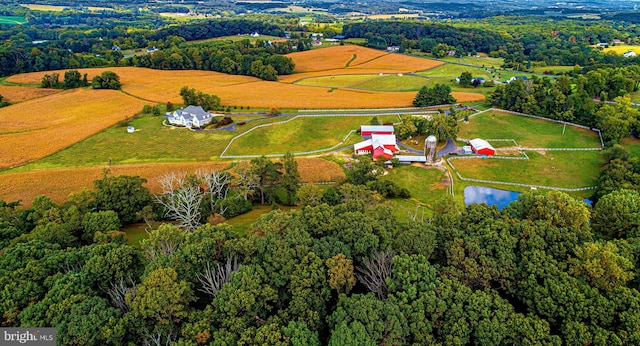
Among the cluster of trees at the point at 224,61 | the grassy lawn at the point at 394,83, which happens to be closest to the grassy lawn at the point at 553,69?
the grassy lawn at the point at 394,83

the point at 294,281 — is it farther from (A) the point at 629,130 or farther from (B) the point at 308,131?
(A) the point at 629,130

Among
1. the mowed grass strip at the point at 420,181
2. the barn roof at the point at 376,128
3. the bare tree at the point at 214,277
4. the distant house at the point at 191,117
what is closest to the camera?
the bare tree at the point at 214,277

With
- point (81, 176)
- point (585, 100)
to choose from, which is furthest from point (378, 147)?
point (81, 176)

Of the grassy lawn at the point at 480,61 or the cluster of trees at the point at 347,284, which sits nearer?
the cluster of trees at the point at 347,284

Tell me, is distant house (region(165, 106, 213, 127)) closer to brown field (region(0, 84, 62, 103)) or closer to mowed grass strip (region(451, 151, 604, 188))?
brown field (region(0, 84, 62, 103))

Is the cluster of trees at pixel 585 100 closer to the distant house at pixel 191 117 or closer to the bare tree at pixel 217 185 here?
the bare tree at pixel 217 185

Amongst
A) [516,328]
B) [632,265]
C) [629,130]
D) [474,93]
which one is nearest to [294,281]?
[516,328]
